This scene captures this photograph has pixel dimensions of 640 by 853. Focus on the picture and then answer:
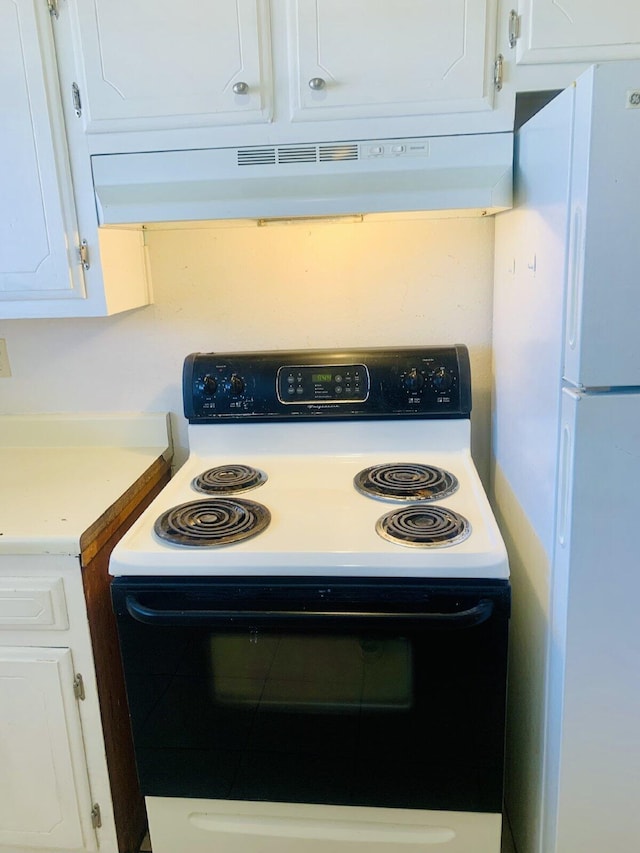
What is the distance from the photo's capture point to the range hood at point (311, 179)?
1317mm

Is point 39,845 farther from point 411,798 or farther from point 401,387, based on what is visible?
point 401,387

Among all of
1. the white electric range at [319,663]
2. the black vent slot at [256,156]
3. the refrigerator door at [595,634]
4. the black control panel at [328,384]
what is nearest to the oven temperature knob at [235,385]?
the black control panel at [328,384]

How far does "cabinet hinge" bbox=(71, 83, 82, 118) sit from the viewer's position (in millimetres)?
1368

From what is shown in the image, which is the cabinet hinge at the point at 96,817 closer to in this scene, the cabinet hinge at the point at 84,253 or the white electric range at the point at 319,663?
the white electric range at the point at 319,663

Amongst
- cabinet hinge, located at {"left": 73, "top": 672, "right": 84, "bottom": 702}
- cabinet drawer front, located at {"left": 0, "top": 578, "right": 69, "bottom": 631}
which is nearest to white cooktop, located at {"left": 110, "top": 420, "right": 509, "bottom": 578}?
cabinet drawer front, located at {"left": 0, "top": 578, "right": 69, "bottom": 631}

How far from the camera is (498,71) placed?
4.17ft

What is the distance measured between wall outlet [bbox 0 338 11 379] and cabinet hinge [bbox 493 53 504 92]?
4.86 ft

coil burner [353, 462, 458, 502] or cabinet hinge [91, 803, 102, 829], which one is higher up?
coil burner [353, 462, 458, 502]

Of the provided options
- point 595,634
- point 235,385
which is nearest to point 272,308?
point 235,385

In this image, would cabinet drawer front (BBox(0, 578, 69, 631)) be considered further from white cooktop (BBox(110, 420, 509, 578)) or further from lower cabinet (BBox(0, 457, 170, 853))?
white cooktop (BBox(110, 420, 509, 578))

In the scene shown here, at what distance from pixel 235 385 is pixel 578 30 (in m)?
1.06

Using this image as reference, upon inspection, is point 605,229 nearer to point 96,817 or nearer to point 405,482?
point 405,482

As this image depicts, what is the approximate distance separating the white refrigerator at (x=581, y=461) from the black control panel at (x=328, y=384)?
0.91 feet

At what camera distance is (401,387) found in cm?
163
